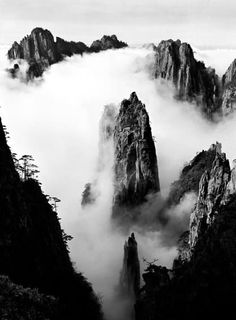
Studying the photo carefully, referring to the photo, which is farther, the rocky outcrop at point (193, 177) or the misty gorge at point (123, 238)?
the rocky outcrop at point (193, 177)

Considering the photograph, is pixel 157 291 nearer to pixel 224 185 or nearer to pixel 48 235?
pixel 48 235

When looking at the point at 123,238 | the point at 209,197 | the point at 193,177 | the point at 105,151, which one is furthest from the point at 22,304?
the point at 105,151

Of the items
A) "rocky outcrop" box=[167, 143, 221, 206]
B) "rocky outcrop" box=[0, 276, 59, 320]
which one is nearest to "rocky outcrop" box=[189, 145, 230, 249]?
"rocky outcrop" box=[167, 143, 221, 206]

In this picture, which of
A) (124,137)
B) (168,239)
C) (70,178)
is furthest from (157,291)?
(70,178)

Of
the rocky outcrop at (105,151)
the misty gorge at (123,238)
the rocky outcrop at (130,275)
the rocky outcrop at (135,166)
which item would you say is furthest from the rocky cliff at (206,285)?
the rocky outcrop at (105,151)

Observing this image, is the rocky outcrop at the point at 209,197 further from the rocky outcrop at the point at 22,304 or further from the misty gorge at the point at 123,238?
the rocky outcrop at the point at 22,304

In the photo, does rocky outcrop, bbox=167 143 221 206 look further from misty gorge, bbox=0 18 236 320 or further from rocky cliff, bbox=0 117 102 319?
rocky cliff, bbox=0 117 102 319
